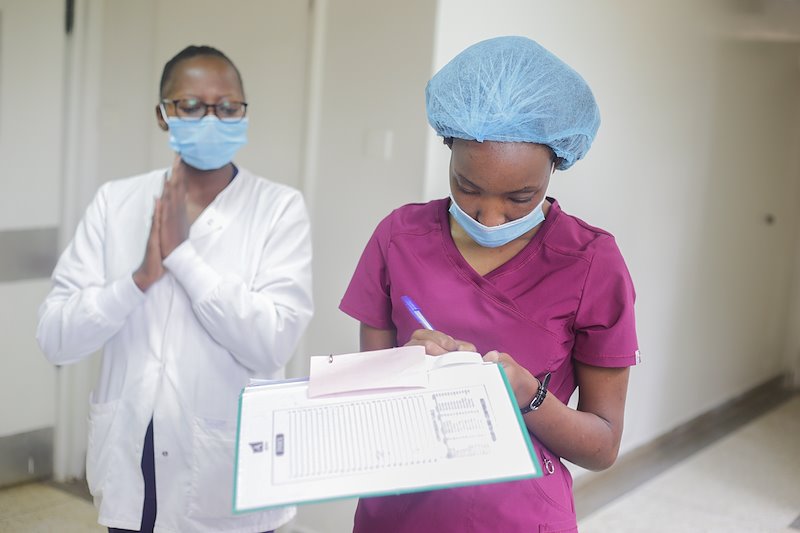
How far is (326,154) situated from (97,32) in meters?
0.85

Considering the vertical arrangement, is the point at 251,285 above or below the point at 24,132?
below

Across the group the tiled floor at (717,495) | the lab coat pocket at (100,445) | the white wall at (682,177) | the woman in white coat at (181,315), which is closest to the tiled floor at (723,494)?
the tiled floor at (717,495)

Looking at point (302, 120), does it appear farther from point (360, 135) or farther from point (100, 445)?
point (100, 445)

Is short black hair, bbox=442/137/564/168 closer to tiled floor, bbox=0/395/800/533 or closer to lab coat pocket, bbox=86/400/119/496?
lab coat pocket, bbox=86/400/119/496

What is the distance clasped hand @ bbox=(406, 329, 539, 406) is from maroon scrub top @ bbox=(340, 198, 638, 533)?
7 centimetres

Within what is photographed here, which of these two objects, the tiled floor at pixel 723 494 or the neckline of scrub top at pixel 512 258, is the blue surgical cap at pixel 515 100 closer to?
the neckline of scrub top at pixel 512 258

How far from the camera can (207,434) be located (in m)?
1.58

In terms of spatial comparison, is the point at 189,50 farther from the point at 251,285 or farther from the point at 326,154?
the point at 326,154

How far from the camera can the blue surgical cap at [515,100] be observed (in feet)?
3.84

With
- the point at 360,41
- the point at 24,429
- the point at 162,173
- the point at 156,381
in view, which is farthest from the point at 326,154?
the point at 24,429

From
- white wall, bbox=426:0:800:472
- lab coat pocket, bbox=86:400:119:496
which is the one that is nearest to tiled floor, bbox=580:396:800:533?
white wall, bbox=426:0:800:472

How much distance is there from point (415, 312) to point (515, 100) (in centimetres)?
33

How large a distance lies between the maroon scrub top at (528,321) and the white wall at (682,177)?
1060 millimetres

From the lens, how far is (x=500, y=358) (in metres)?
1.10
